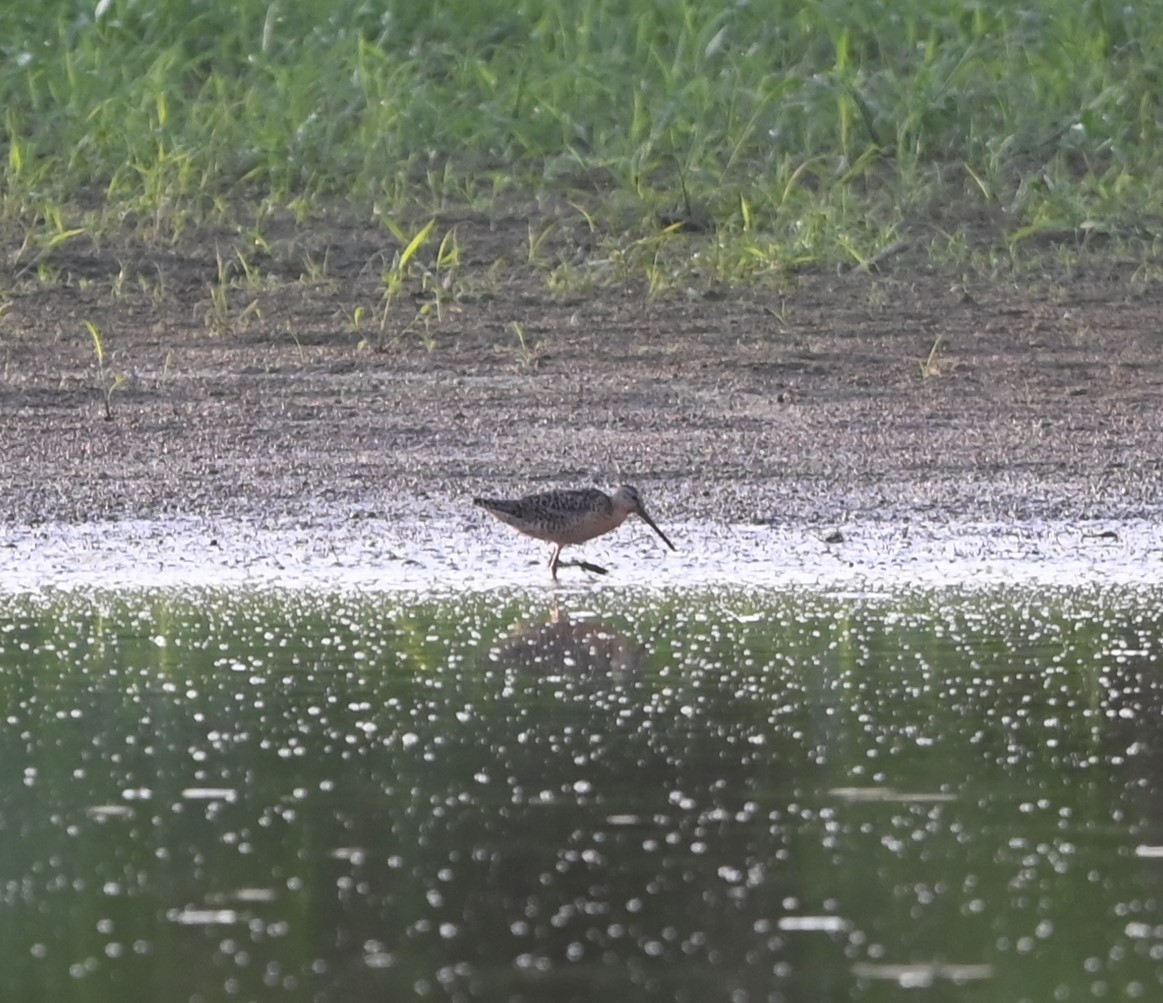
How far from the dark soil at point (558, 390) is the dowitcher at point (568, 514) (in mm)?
653

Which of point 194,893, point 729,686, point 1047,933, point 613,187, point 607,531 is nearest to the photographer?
point 1047,933

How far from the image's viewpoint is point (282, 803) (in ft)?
15.5

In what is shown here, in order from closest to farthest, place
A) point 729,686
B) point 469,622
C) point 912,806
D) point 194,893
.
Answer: point 194,893 → point 912,806 → point 729,686 → point 469,622

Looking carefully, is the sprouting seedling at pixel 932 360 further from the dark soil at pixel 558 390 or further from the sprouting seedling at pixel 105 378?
the sprouting seedling at pixel 105 378

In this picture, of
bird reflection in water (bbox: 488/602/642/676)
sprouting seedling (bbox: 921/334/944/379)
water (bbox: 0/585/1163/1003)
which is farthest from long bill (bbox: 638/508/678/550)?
sprouting seedling (bbox: 921/334/944/379)

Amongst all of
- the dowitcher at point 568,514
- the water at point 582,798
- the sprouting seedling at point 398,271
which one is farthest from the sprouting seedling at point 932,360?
the water at point 582,798

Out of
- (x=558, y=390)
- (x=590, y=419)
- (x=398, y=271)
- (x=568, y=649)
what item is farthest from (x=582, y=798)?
(x=398, y=271)

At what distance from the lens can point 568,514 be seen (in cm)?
764

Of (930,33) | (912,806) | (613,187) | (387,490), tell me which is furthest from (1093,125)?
(912,806)

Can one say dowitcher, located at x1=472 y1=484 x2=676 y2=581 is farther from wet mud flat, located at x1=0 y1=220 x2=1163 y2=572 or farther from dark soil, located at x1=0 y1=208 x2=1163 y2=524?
dark soil, located at x1=0 y1=208 x2=1163 y2=524

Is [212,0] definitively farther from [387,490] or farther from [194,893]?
[194,893]

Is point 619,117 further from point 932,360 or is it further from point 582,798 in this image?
point 582,798

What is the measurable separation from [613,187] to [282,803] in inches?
308

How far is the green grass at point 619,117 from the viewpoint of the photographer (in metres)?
11.9
